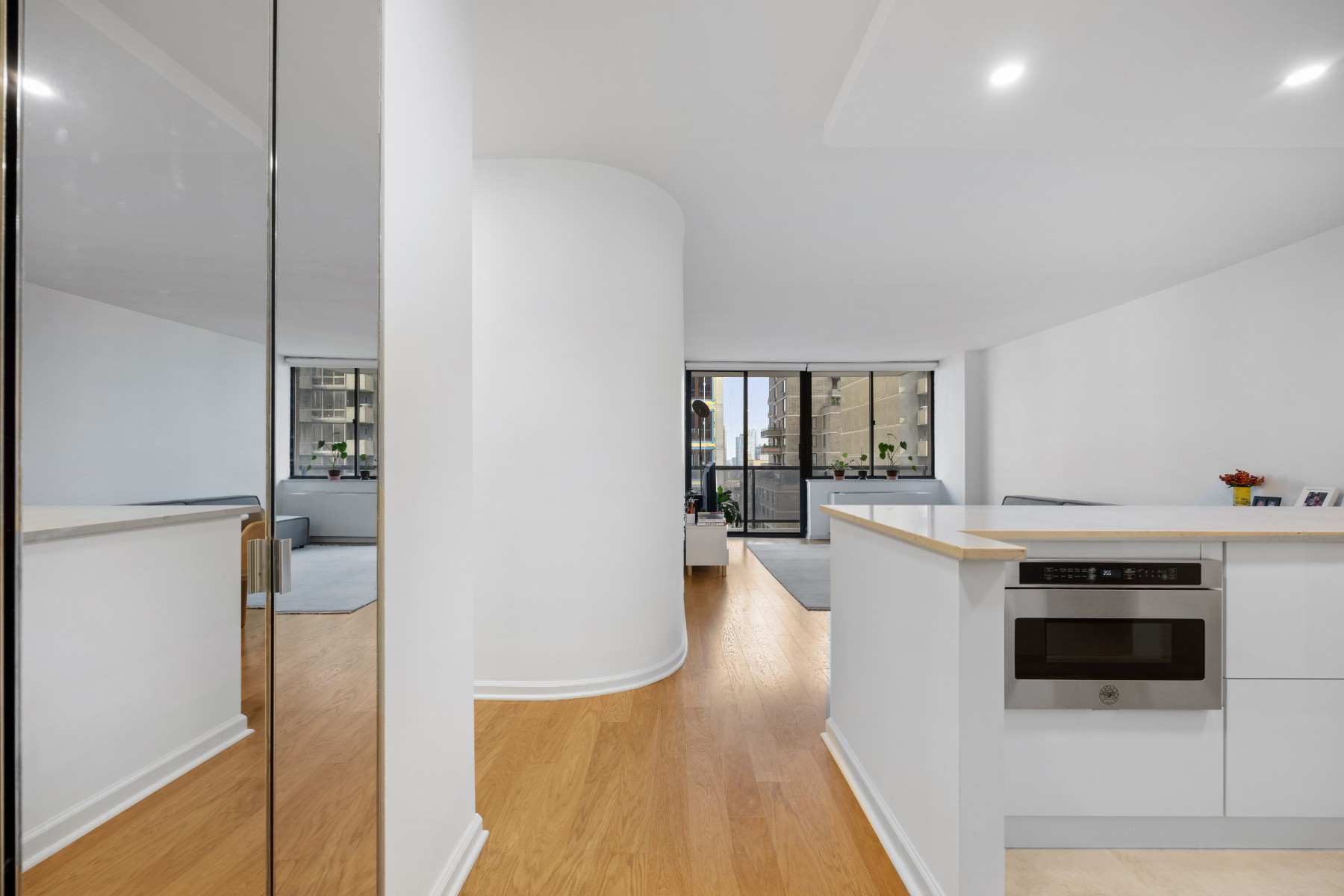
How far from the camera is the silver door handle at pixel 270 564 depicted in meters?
0.90

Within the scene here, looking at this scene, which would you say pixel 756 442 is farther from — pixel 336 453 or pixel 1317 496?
pixel 336 453

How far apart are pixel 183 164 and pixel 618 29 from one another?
181 cm

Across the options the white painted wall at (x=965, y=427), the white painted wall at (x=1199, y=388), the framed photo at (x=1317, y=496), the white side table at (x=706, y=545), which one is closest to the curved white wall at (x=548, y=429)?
the white side table at (x=706, y=545)

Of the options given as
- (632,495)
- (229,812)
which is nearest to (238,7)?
(229,812)

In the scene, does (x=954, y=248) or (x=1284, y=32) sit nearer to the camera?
(x=1284, y=32)

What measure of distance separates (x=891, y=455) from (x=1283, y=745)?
27.5 feet

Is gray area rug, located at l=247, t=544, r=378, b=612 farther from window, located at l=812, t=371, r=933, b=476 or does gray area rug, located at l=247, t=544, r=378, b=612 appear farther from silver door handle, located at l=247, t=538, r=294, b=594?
window, located at l=812, t=371, r=933, b=476

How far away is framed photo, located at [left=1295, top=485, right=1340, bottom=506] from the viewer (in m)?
3.88

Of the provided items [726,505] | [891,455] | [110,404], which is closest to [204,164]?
[110,404]

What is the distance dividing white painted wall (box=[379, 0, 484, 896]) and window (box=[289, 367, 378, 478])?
5 centimetres

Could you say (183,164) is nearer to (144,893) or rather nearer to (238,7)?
(238,7)

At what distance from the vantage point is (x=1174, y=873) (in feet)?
5.75

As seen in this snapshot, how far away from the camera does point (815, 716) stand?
9.37 feet

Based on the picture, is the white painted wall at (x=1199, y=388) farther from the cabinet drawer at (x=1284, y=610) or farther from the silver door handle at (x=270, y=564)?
the silver door handle at (x=270, y=564)
